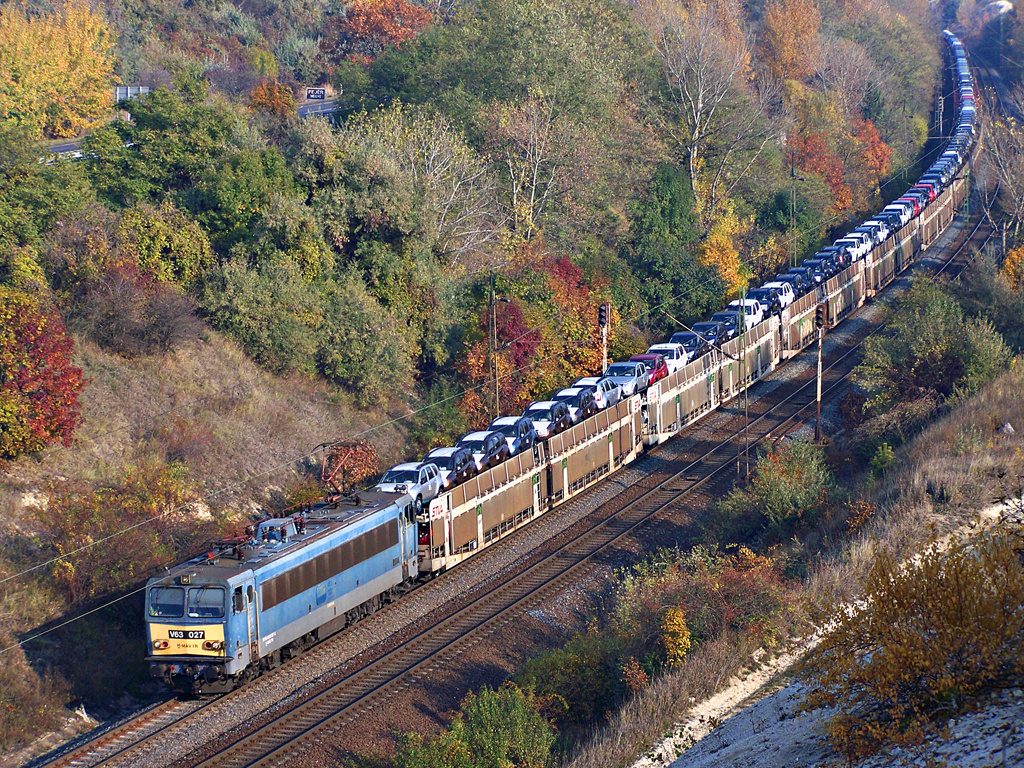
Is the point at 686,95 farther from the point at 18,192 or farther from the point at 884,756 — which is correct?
the point at 884,756

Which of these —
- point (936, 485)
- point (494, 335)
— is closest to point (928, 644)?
point (936, 485)

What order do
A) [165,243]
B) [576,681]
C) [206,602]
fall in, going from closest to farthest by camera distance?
[206,602]
[576,681]
[165,243]

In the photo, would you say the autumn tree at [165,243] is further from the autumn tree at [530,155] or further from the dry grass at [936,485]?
the dry grass at [936,485]

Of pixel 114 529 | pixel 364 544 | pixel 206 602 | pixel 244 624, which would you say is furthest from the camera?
pixel 114 529

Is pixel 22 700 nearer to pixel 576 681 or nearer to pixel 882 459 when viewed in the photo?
pixel 576 681

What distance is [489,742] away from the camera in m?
18.6

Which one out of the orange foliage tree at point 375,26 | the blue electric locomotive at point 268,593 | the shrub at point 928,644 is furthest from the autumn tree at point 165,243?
the orange foliage tree at point 375,26

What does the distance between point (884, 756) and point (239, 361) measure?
30415mm

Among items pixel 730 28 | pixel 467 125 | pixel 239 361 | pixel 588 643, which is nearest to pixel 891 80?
pixel 730 28

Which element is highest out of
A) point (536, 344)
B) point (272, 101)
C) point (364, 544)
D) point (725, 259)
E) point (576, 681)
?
point (272, 101)

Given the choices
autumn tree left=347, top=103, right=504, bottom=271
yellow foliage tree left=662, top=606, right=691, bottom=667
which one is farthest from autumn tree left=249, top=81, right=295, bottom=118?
yellow foliage tree left=662, top=606, right=691, bottom=667

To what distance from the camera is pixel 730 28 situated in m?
94.9

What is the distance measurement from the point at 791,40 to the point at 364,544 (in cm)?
8984

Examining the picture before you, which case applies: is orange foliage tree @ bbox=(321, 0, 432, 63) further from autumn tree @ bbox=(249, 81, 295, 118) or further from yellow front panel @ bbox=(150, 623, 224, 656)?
yellow front panel @ bbox=(150, 623, 224, 656)
